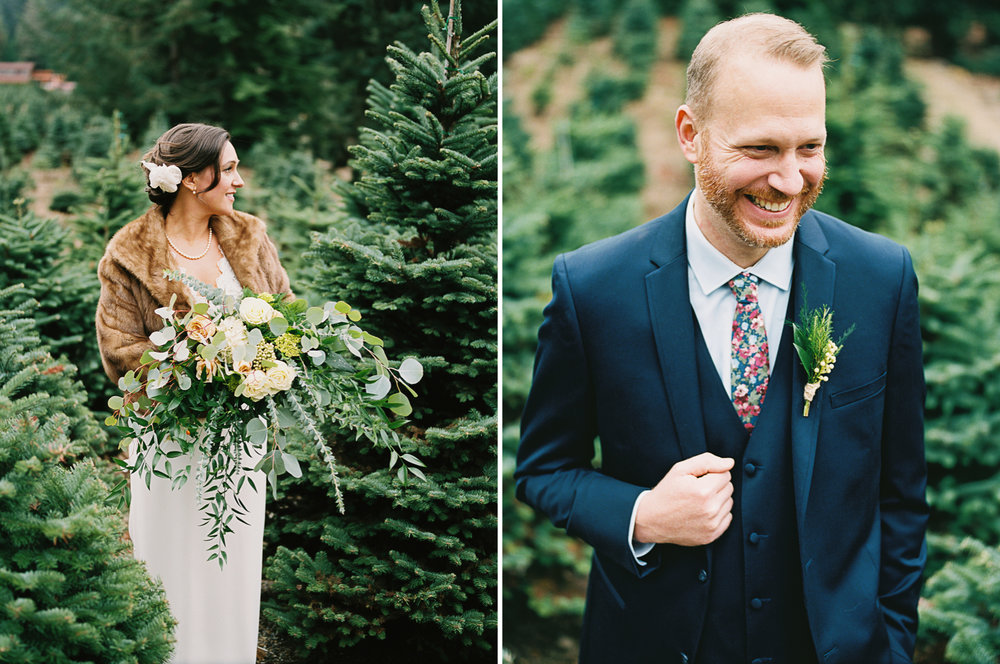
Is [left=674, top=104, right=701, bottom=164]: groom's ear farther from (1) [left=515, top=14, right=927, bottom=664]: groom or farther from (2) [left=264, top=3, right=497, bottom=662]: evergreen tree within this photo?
(2) [left=264, top=3, right=497, bottom=662]: evergreen tree

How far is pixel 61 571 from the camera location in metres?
2.25

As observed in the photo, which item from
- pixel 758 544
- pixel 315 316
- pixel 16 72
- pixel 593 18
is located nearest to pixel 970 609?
pixel 758 544

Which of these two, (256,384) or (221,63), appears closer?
(256,384)

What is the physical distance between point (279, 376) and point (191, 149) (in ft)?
3.27

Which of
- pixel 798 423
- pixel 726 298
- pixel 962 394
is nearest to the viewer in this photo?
pixel 798 423

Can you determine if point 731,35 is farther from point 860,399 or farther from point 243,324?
point 243,324

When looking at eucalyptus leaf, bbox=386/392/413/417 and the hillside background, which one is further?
the hillside background

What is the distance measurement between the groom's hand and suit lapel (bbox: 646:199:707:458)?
62mm

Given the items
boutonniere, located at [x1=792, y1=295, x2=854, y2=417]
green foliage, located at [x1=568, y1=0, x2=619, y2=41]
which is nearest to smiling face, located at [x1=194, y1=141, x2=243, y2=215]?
boutonniere, located at [x1=792, y1=295, x2=854, y2=417]

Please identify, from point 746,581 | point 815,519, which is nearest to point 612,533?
point 746,581

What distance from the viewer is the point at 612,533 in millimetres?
2041

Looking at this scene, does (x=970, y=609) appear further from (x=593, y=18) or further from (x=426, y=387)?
(x=593, y=18)

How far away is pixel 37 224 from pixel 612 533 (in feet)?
15.8

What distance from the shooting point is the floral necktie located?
6.41 feet
